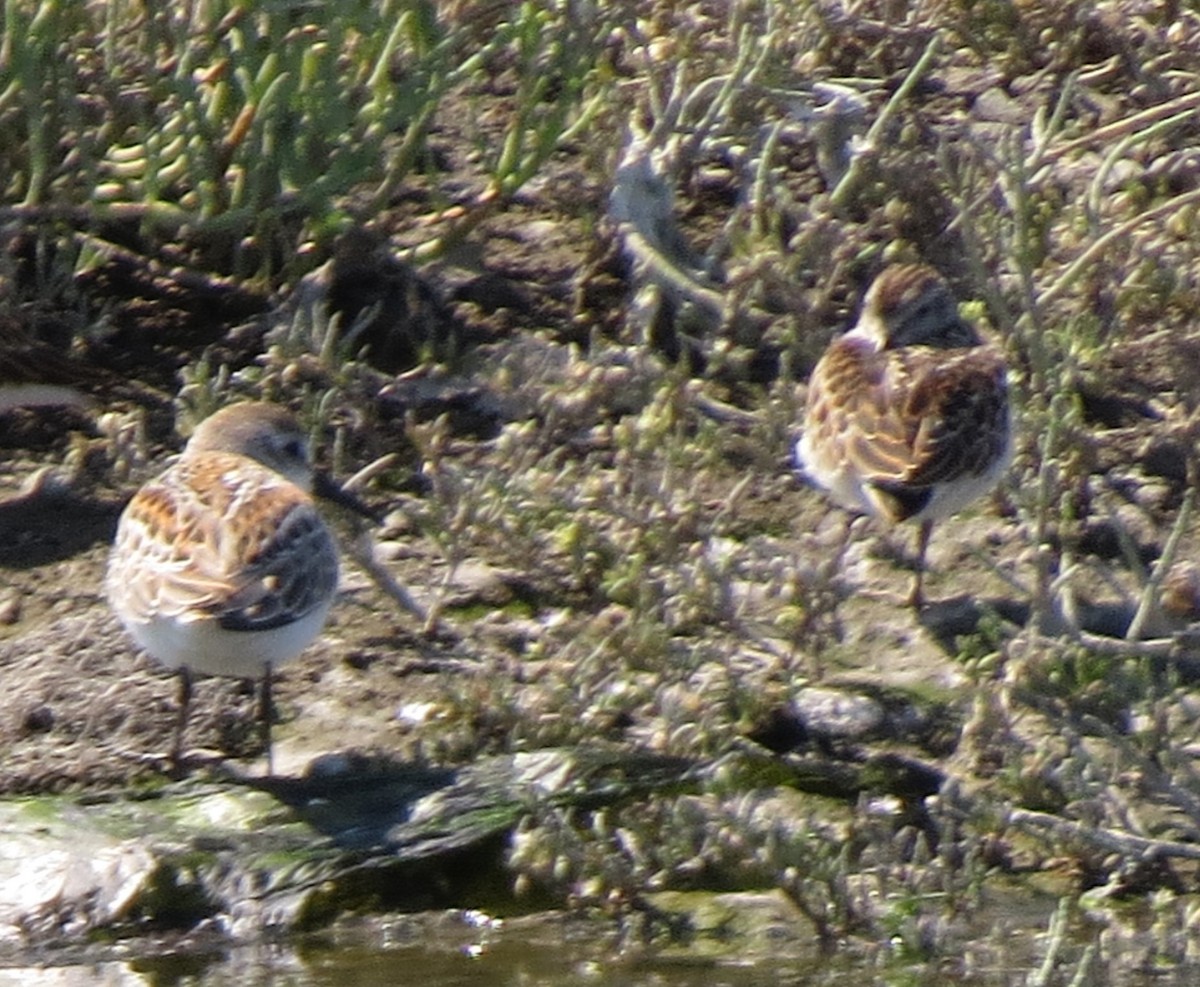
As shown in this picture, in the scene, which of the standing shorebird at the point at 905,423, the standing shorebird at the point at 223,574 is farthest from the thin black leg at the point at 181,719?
the standing shorebird at the point at 905,423

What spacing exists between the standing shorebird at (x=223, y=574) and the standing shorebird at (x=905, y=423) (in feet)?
5.59

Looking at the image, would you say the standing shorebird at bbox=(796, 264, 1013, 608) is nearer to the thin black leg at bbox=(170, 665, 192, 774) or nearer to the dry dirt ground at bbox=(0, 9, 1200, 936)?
the dry dirt ground at bbox=(0, 9, 1200, 936)

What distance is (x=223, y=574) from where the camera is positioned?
22.8ft

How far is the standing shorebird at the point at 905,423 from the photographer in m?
7.89

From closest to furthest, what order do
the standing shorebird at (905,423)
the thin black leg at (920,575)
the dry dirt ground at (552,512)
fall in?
the dry dirt ground at (552,512), the standing shorebird at (905,423), the thin black leg at (920,575)

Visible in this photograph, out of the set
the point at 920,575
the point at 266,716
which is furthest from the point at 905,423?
the point at 266,716

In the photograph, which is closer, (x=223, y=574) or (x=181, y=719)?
(x=223, y=574)

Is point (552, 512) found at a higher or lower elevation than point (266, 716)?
higher

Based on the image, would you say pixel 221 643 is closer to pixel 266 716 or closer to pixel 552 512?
pixel 266 716

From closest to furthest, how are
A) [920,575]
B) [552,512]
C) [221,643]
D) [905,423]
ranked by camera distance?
[221,643] → [905,423] → [552,512] → [920,575]

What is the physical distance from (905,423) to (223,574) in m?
2.28

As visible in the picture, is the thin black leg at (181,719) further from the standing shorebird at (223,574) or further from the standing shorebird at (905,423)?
the standing shorebird at (905,423)

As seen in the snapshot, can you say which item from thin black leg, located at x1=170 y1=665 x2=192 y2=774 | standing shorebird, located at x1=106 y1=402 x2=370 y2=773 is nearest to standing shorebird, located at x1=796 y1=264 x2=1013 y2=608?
standing shorebird, located at x1=106 y1=402 x2=370 y2=773

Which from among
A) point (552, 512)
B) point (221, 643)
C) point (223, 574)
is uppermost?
point (223, 574)
